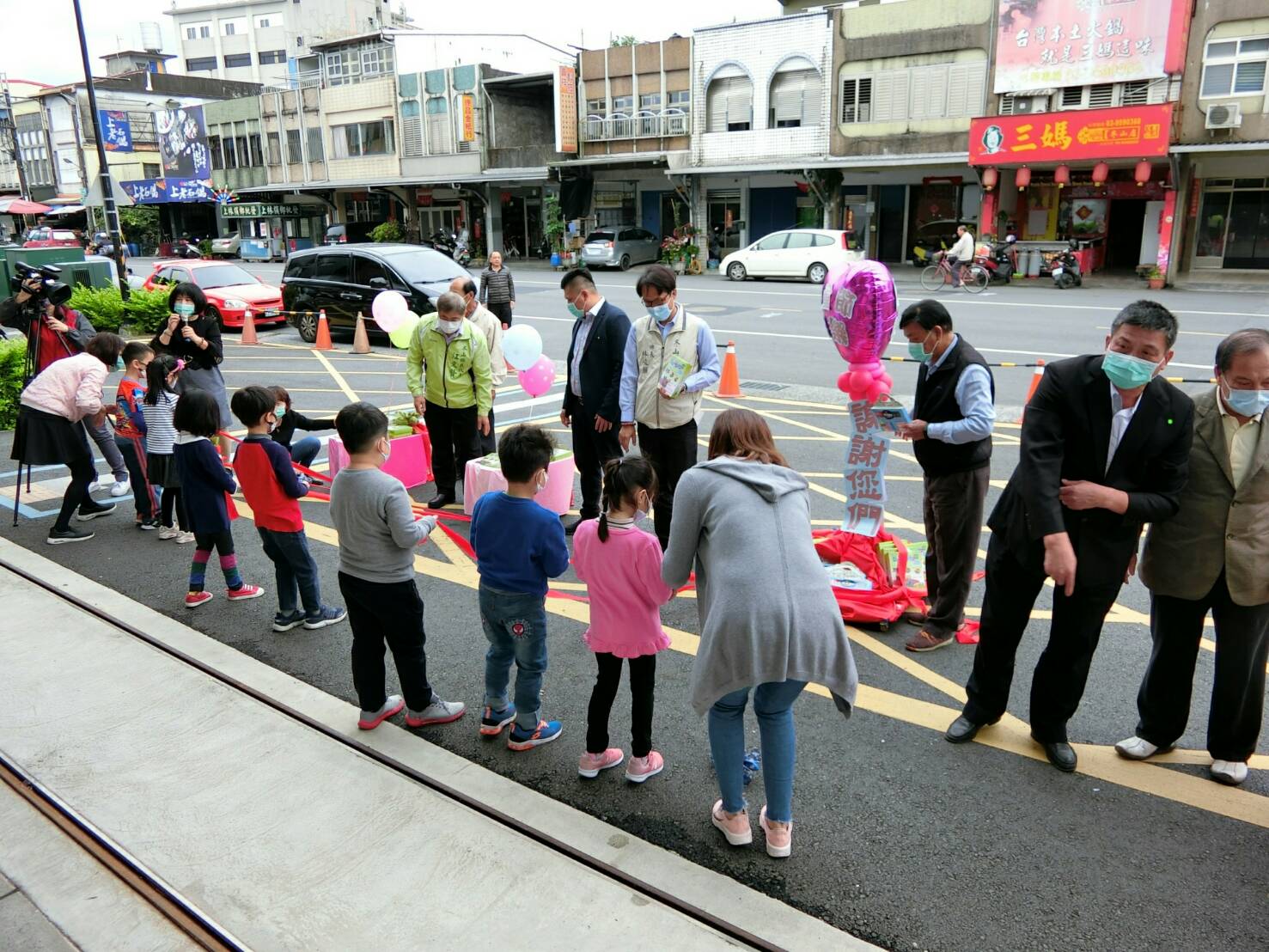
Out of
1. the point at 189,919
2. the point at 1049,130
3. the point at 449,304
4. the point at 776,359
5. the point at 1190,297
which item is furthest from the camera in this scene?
the point at 1049,130

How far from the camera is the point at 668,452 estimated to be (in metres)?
5.78

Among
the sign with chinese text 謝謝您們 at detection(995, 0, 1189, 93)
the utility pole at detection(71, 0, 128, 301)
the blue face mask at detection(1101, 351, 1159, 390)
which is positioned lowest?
the blue face mask at detection(1101, 351, 1159, 390)

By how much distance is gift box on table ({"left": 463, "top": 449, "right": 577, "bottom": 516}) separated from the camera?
262 inches

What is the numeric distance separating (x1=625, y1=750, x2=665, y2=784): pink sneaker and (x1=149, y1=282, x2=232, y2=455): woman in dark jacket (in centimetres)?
448

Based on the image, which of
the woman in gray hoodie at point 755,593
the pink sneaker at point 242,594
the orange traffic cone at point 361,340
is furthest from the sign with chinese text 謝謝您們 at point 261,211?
the woman in gray hoodie at point 755,593

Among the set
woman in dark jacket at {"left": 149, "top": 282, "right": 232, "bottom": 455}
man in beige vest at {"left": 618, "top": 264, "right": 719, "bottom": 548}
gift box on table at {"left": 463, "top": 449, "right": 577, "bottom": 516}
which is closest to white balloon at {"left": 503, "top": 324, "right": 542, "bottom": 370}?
gift box on table at {"left": 463, "top": 449, "right": 577, "bottom": 516}

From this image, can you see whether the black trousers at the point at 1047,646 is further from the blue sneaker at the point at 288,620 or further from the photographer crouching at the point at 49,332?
the photographer crouching at the point at 49,332

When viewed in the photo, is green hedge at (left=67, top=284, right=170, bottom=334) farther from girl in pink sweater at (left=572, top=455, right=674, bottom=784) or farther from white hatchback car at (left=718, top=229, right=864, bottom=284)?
white hatchback car at (left=718, top=229, right=864, bottom=284)

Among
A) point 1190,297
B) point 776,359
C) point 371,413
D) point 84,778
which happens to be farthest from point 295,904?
point 1190,297

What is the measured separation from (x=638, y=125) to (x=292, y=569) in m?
31.6

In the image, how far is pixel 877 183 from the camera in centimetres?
3023

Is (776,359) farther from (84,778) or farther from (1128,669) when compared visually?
(84,778)

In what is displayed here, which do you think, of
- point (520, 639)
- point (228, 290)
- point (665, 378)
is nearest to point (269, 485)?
point (520, 639)

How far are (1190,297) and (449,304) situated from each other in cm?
2001
